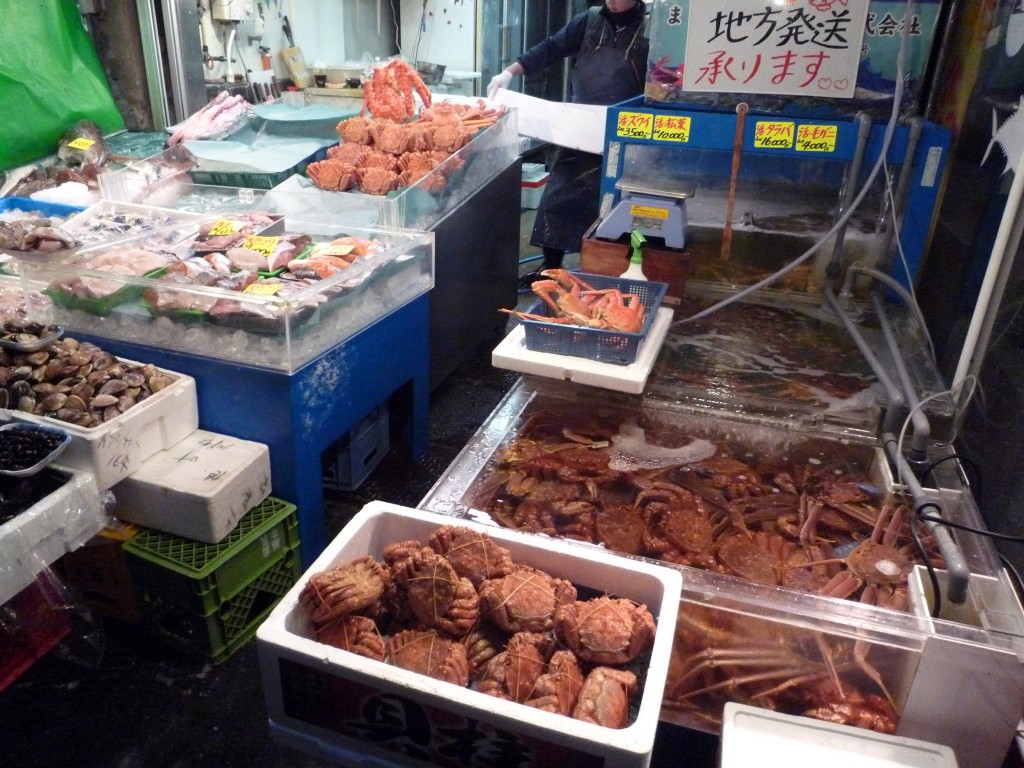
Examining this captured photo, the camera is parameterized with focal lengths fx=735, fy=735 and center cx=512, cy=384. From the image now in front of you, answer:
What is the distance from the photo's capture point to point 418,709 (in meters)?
1.07

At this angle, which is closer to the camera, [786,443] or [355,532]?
[355,532]

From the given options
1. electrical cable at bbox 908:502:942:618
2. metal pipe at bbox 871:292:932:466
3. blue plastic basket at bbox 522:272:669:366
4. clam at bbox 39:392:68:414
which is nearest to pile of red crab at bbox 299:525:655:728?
electrical cable at bbox 908:502:942:618

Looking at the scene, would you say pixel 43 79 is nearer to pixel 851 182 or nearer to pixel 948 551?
pixel 851 182

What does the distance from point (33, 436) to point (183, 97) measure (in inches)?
116

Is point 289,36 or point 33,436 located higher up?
point 289,36

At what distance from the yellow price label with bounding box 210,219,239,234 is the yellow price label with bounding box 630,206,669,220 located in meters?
1.44

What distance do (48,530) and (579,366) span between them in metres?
1.34

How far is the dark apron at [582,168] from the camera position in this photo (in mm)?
4270

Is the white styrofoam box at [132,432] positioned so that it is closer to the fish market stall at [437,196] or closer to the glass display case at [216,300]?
the glass display case at [216,300]

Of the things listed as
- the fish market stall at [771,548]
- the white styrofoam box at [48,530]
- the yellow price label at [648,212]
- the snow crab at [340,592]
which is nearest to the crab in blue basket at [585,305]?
the fish market stall at [771,548]

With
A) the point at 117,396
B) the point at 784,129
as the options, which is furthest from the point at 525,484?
the point at 784,129

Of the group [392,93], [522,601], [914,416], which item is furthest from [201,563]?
[392,93]

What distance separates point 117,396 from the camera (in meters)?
1.99

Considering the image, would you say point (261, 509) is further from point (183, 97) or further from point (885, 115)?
point (183, 97)
